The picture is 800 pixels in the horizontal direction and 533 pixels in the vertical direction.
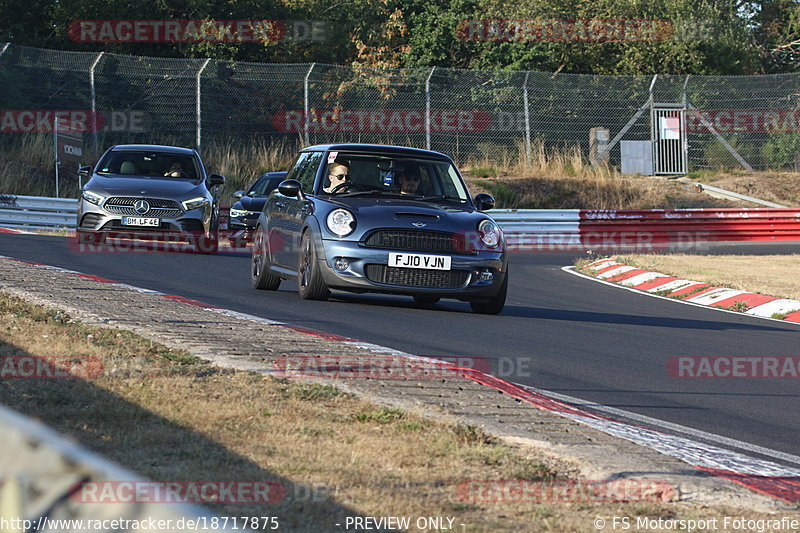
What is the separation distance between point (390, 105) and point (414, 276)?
19.2 meters

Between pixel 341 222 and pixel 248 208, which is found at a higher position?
pixel 248 208

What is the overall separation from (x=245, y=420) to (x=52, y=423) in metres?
0.78

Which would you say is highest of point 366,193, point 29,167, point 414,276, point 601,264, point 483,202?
point 29,167

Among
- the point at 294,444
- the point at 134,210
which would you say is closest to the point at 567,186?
the point at 134,210

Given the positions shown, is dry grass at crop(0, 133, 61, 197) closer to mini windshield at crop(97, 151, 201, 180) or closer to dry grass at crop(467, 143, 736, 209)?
mini windshield at crop(97, 151, 201, 180)

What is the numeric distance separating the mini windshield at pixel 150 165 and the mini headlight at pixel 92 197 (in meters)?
0.87

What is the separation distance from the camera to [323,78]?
29.2 m

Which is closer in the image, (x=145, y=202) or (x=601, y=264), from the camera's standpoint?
(x=145, y=202)

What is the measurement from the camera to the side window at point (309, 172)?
12.1m

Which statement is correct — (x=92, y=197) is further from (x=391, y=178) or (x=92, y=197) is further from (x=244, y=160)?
(x=244, y=160)

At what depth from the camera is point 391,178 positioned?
12.0 meters

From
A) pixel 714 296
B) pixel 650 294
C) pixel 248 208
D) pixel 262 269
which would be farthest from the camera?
pixel 248 208

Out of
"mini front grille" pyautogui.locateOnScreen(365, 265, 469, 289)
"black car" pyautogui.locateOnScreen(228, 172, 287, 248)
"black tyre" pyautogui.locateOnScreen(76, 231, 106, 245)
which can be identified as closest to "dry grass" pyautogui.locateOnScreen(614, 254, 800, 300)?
"mini front grille" pyautogui.locateOnScreen(365, 265, 469, 289)

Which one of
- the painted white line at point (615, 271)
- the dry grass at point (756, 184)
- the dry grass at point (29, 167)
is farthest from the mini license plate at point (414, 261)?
the dry grass at point (756, 184)
